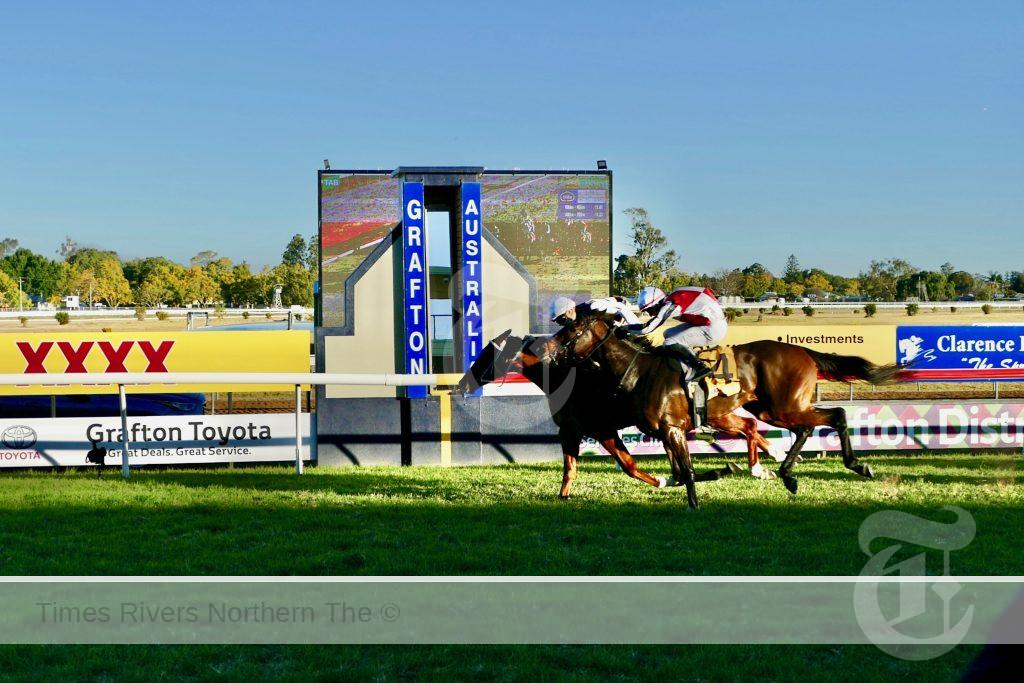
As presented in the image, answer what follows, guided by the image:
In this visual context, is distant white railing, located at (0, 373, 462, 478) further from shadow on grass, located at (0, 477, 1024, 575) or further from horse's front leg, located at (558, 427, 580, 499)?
horse's front leg, located at (558, 427, 580, 499)

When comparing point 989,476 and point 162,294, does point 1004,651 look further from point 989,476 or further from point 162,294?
point 162,294

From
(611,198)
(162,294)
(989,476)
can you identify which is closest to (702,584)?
(989,476)

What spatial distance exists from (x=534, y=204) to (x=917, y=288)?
114689 mm

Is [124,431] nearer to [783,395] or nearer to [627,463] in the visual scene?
[627,463]

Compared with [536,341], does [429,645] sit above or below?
below

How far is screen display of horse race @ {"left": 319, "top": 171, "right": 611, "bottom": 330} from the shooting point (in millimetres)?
16016

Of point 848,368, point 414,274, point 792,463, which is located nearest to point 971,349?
point 848,368

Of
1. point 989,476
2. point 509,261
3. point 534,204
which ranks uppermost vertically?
point 534,204

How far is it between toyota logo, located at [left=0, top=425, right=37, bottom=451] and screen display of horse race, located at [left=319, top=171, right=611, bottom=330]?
576cm

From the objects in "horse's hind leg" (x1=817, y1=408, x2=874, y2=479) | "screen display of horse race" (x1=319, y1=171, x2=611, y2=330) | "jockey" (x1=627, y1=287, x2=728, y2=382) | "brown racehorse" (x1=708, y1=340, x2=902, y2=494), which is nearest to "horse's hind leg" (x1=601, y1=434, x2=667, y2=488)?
"brown racehorse" (x1=708, y1=340, x2=902, y2=494)

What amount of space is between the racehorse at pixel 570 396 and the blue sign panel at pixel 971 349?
19.3 ft

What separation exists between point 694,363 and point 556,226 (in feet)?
27.0

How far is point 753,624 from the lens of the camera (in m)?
5.35

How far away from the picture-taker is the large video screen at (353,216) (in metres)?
15.9
